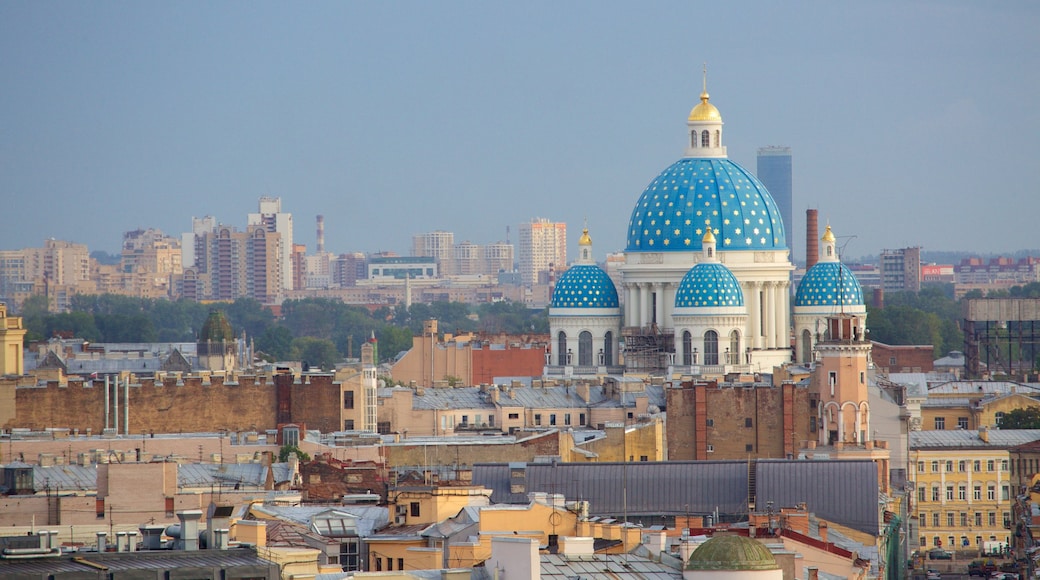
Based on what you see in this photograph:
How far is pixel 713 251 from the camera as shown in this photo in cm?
9475

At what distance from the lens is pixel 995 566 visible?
69.2 m

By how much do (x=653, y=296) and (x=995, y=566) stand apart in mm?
29287

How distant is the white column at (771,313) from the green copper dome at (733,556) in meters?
65.1

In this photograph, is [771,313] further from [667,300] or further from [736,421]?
[736,421]

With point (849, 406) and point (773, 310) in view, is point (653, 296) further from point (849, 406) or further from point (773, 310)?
point (849, 406)

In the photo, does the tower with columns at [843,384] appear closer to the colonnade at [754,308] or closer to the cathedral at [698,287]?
the cathedral at [698,287]

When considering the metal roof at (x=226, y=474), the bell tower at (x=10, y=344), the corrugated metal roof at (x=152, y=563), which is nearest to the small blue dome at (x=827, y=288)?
the bell tower at (x=10, y=344)

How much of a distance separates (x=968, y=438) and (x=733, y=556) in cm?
5395

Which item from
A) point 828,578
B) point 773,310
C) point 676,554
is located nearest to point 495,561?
point 676,554

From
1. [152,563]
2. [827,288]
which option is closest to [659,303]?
[827,288]

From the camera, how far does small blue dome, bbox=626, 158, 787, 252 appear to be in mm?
96688

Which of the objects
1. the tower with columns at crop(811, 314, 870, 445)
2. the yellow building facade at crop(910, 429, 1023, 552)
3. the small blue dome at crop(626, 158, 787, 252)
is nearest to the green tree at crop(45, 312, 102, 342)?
the small blue dome at crop(626, 158, 787, 252)

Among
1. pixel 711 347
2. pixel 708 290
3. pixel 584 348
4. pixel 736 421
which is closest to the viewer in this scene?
pixel 736 421

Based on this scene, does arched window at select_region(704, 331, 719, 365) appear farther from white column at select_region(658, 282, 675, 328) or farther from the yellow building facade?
the yellow building facade
